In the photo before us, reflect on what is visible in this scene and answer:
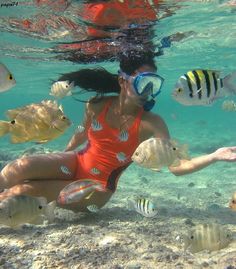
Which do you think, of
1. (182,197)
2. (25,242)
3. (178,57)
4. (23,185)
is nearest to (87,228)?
(25,242)

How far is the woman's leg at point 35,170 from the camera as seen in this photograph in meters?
6.98

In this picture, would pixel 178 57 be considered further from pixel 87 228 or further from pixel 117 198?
pixel 87 228

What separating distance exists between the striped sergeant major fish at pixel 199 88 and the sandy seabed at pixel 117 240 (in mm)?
2355

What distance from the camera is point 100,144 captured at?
708 centimetres

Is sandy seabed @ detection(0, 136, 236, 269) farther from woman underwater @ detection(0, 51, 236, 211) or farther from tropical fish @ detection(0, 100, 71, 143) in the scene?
tropical fish @ detection(0, 100, 71, 143)

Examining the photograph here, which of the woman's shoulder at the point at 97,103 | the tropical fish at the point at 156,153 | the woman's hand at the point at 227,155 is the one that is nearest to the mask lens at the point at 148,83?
the tropical fish at the point at 156,153

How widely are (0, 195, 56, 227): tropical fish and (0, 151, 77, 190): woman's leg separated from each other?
236cm

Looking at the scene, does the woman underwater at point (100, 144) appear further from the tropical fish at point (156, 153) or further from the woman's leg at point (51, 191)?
the tropical fish at point (156, 153)

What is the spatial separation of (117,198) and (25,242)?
467 cm

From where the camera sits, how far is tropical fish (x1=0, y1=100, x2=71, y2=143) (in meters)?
4.59

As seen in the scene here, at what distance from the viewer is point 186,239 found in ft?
14.9

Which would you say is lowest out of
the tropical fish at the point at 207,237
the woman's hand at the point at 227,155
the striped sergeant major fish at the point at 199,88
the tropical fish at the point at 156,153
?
the tropical fish at the point at 207,237

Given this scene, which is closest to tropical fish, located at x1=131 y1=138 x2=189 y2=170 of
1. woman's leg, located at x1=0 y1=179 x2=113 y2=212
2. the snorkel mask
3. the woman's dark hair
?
the snorkel mask

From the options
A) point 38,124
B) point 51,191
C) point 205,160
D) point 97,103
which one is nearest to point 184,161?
point 205,160
